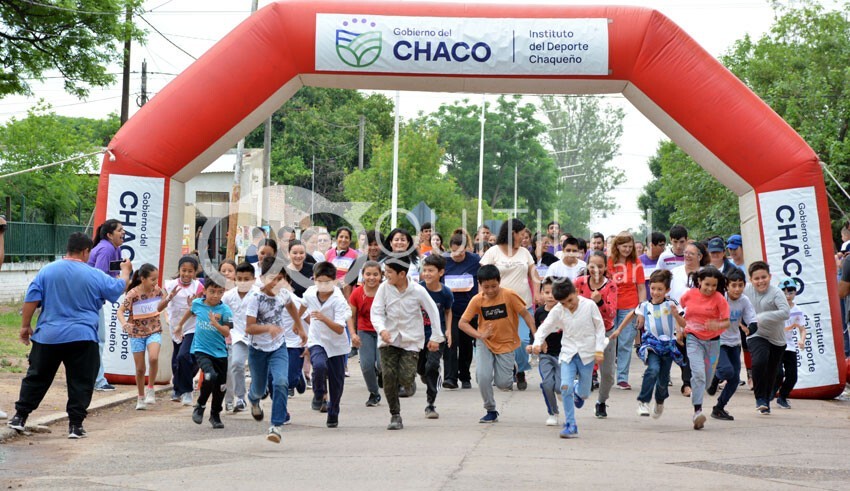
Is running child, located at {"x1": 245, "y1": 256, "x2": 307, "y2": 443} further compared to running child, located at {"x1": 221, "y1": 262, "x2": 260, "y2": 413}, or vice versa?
running child, located at {"x1": 221, "y1": 262, "x2": 260, "y2": 413}

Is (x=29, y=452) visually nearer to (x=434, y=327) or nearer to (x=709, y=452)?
(x=434, y=327)

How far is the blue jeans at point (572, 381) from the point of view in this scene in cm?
990

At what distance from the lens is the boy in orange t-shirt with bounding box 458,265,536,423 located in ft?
35.8

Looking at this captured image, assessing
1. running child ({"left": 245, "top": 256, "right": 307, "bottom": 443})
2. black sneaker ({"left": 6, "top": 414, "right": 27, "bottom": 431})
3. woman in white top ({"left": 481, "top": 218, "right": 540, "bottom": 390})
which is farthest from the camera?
woman in white top ({"left": 481, "top": 218, "right": 540, "bottom": 390})

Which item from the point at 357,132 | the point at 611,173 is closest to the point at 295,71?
the point at 357,132

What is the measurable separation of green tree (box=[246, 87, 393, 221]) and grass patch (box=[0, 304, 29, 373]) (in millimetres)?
37080

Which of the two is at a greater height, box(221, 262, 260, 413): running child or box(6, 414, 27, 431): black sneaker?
box(221, 262, 260, 413): running child

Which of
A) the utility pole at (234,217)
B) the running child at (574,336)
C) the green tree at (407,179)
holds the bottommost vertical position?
the running child at (574,336)

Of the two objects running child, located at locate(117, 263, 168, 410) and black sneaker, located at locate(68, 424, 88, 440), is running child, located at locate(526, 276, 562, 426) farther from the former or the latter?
black sneaker, located at locate(68, 424, 88, 440)

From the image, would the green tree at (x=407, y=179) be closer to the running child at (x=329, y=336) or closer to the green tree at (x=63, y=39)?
the green tree at (x=63, y=39)

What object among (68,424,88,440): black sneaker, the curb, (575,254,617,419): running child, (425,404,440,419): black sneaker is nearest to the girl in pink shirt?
(575,254,617,419): running child

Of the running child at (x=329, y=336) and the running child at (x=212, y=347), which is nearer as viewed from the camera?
the running child at (x=212, y=347)

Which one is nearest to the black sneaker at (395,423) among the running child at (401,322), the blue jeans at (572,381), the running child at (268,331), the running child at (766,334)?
the running child at (401,322)

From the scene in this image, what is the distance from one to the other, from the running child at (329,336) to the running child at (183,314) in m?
1.35
